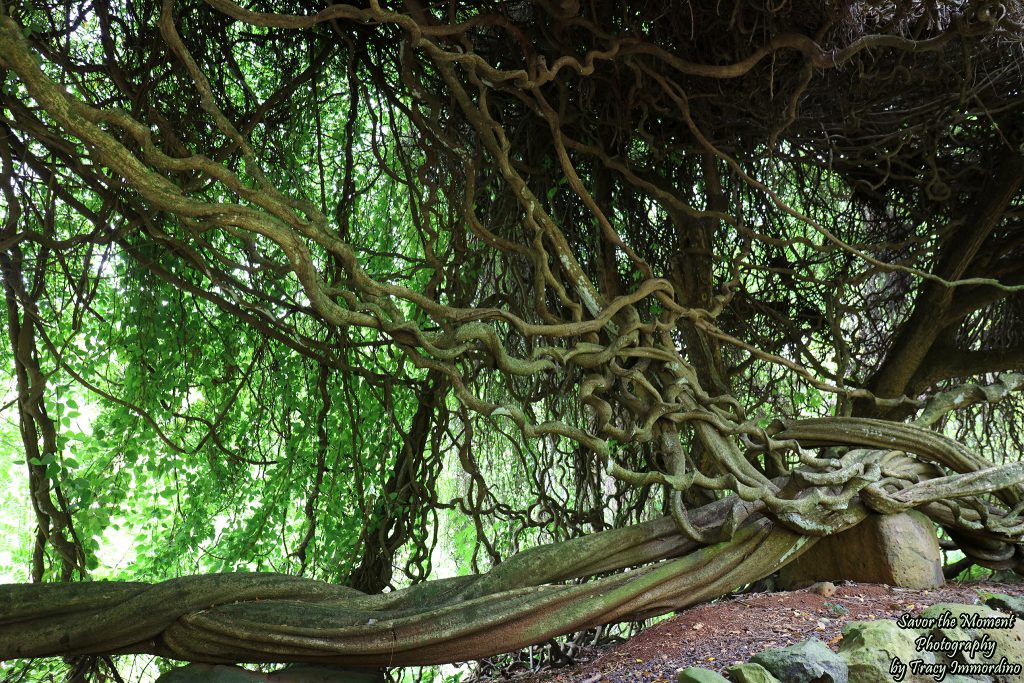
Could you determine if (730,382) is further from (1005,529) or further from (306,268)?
(306,268)

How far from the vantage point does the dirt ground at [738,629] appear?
1.98 m

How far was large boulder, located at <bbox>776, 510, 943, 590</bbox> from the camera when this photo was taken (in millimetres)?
2566

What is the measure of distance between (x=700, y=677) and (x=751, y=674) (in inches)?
4.4

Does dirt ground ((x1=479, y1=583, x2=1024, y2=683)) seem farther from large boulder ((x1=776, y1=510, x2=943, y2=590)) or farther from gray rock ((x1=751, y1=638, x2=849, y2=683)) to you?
gray rock ((x1=751, y1=638, x2=849, y2=683))

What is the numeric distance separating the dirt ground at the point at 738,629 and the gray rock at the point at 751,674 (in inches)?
6.8

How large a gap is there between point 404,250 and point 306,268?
204 centimetres

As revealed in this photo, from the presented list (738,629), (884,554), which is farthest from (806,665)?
(884,554)

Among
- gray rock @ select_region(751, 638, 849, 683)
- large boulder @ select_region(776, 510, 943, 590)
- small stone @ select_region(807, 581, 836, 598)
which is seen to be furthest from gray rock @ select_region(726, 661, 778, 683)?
large boulder @ select_region(776, 510, 943, 590)

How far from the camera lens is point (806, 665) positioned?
1.63 meters

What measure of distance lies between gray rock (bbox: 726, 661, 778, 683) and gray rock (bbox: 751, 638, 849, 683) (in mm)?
23

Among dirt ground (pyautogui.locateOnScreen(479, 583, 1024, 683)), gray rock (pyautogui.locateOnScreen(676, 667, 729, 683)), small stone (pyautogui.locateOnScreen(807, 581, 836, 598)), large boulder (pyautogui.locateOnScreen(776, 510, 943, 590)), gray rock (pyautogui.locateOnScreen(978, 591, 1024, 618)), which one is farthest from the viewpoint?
large boulder (pyautogui.locateOnScreen(776, 510, 943, 590))

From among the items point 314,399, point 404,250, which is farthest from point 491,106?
point 314,399

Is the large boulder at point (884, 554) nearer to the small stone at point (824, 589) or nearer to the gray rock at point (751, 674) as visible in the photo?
the small stone at point (824, 589)

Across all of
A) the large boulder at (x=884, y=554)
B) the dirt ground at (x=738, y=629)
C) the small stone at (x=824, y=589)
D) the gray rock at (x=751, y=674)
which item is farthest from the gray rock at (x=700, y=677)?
the large boulder at (x=884, y=554)
